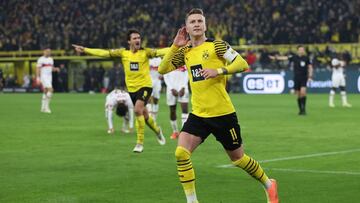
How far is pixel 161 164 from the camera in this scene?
1438 centimetres

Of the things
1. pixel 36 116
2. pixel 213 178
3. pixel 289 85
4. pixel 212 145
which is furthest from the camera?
pixel 289 85

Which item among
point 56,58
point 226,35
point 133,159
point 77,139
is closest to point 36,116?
point 77,139

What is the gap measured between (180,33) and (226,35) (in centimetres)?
4074

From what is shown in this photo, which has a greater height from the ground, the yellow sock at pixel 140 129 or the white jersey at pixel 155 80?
the white jersey at pixel 155 80

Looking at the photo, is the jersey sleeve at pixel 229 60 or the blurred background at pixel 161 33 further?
the blurred background at pixel 161 33

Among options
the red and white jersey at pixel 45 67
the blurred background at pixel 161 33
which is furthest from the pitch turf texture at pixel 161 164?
the blurred background at pixel 161 33

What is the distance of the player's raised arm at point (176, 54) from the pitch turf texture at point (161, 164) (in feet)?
5.47

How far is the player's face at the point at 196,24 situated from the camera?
9.82 meters

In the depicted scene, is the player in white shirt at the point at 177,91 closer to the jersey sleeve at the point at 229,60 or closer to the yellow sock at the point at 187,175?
the jersey sleeve at the point at 229,60

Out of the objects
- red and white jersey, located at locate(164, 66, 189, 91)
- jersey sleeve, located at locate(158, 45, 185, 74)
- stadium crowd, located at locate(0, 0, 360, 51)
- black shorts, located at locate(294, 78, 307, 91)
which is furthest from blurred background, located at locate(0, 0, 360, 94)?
jersey sleeve, located at locate(158, 45, 185, 74)

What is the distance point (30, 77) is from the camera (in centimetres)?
5856

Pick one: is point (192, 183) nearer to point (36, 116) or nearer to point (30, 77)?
point (36, 116)

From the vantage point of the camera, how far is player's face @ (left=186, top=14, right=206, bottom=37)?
9.82 m

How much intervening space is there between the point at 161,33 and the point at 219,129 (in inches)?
1739
